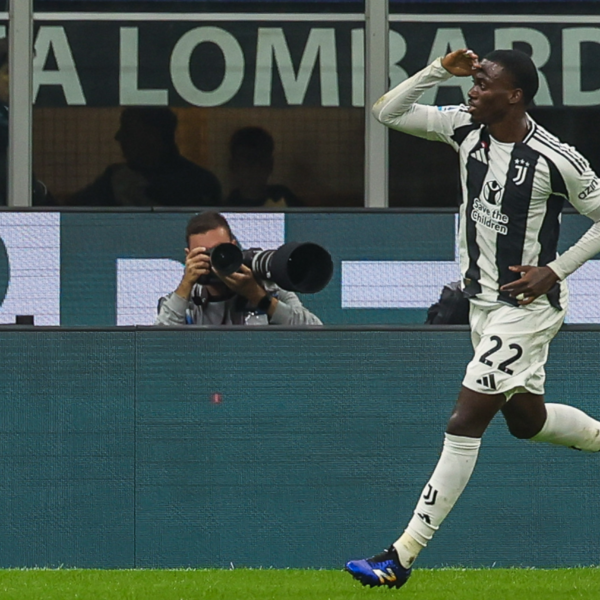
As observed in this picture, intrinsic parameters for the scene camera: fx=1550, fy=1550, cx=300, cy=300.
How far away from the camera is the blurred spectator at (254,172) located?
9.20 metres

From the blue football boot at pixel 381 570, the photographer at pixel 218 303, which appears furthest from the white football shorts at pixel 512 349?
the photographer at pixel 218 303

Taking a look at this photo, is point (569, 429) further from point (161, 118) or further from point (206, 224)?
point (161, 118)

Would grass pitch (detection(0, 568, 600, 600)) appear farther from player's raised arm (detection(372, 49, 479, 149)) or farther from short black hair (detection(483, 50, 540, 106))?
short black hair (detection(483, 50, 540, 106))

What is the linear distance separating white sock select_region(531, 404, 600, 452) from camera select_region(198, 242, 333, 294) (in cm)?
124

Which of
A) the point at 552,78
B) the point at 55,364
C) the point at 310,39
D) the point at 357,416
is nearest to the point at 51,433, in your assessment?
the point at 55,364

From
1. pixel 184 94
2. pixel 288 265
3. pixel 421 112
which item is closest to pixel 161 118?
pixel 184 94

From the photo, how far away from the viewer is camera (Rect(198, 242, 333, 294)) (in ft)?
21.1

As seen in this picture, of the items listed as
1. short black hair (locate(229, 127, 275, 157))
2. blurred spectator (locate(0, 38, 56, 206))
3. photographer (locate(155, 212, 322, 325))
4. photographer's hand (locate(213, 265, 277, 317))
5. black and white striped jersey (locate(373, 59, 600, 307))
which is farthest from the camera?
short black hair (locate(229, 127, 275, 157))

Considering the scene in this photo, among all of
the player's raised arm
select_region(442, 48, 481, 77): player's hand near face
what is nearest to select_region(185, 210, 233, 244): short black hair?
the player's raised arm

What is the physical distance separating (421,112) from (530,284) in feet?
2.71

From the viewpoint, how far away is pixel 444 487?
5.45 meters

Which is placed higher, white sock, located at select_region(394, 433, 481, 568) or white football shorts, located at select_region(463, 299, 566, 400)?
white football shorts, located at select_region(463, 299, 566, 400)

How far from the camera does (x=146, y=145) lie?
9.20 metres

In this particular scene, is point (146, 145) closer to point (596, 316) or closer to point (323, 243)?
point (323, 243)
